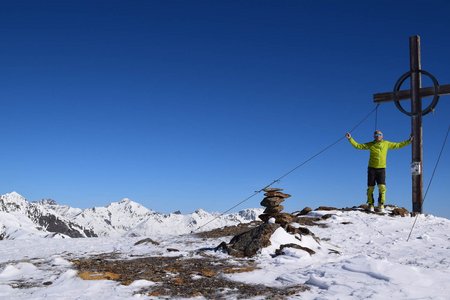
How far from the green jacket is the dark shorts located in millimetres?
178

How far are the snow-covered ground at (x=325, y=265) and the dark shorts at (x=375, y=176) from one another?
1.96 meters

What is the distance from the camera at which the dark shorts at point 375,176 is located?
16.7 metres

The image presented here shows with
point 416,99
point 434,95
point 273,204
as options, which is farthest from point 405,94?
point 273,204

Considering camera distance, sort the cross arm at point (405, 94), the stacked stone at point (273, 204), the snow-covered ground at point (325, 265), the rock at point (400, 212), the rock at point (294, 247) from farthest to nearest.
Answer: the cross arm at point (405, 94) → the rock at point (400, 212) → the stacked stone at point (273, 204) → the rock at point (294, 247) → the snow-covered ground at point (325, 265)

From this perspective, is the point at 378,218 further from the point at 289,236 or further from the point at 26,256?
the point at 26,256

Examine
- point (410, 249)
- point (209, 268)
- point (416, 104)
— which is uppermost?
point (416, 104)

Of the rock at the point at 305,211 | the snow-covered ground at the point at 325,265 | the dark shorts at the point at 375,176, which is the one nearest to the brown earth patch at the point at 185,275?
the snow-covered ground at the point at 325,265

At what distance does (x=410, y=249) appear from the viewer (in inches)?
420

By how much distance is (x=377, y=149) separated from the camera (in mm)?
16656

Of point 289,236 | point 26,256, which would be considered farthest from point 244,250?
point 26,256

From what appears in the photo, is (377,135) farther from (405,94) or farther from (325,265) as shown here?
(325,265)

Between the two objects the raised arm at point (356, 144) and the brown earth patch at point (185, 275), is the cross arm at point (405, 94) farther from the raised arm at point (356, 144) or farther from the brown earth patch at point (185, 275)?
the brown earth patch at point (185, 275)

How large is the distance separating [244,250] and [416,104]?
1172cm

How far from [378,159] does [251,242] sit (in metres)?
8.78
